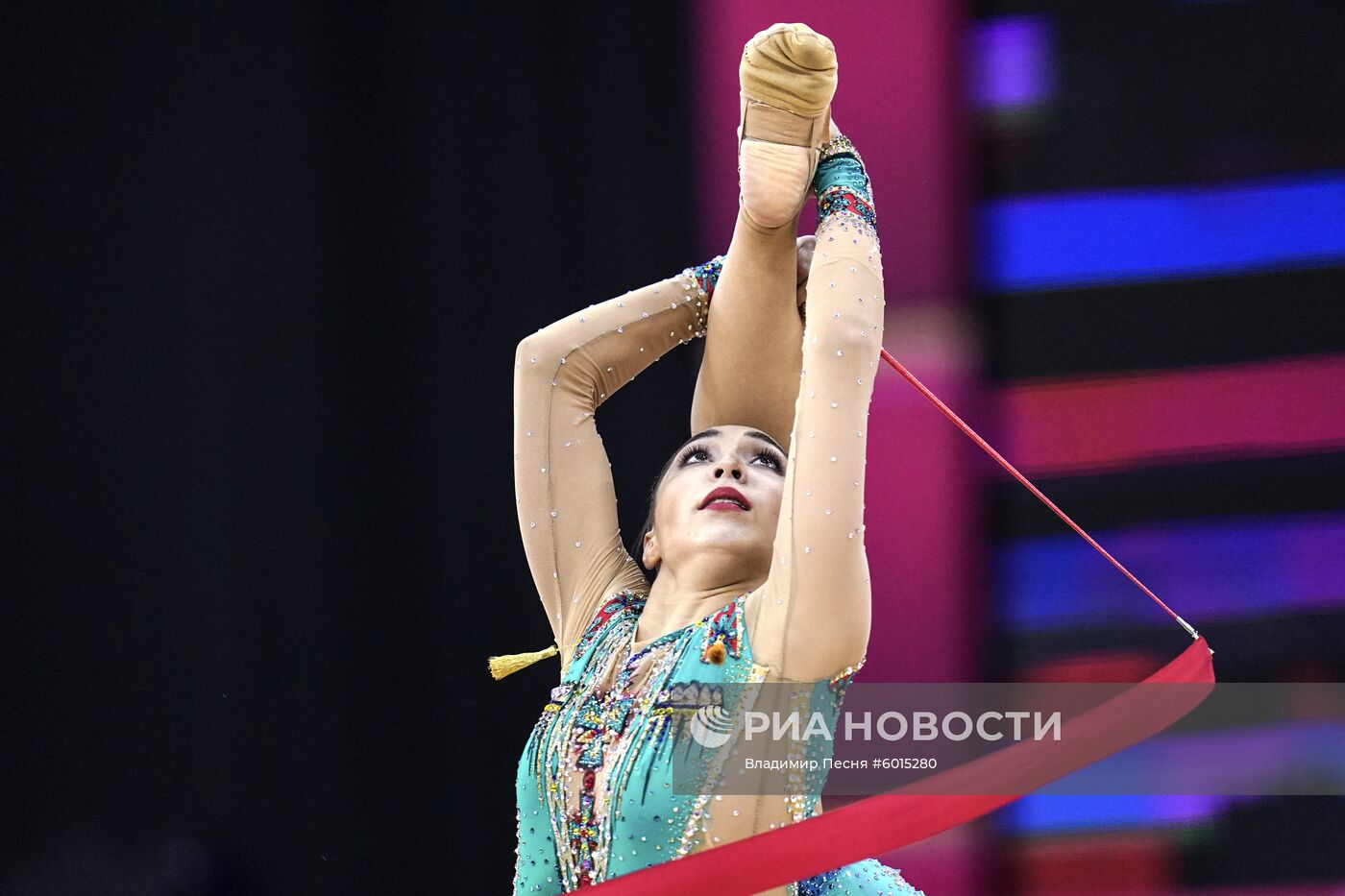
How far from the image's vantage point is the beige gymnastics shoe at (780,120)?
60.0 inches

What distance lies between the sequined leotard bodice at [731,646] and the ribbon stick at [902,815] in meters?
0.10

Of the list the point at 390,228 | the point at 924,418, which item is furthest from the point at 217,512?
the point at 924,418

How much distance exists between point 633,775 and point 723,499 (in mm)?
352

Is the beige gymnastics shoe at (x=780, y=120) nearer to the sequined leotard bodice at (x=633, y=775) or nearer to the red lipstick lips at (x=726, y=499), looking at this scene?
the red lipstick lips at (x=726, y=499)

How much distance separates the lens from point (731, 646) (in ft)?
4.73

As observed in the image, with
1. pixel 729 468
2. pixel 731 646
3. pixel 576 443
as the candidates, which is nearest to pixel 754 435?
pixel 729 468

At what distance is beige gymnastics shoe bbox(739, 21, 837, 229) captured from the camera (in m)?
1.52

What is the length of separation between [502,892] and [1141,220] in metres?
1.42

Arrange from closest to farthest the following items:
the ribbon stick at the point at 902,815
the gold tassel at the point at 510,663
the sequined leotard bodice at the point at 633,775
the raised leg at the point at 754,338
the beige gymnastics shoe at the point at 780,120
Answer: the ribbon stick at the point at 902,815 < the sequined leotard bodice at the point at 633,775 < the beige gymnastics shoe at the point at 780,120 < the raised leg at the point at 754,338 < the gold tassel at the point at 510,663

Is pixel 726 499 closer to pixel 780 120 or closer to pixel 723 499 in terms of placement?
pixel 723 499

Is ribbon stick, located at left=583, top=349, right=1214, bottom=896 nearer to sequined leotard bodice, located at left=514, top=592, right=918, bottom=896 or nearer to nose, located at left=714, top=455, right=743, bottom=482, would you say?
sequined leotard bodice, located at left=514, top=592, right=918, bottom=896

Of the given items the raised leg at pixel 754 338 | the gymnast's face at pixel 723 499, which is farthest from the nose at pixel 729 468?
the raised leg at pixel 754 338

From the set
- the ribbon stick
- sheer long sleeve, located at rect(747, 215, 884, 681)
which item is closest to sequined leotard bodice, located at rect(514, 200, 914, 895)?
sheer long sleeve, located at rect(747, 215, 884, 681)

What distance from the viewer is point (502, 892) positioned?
222cm
